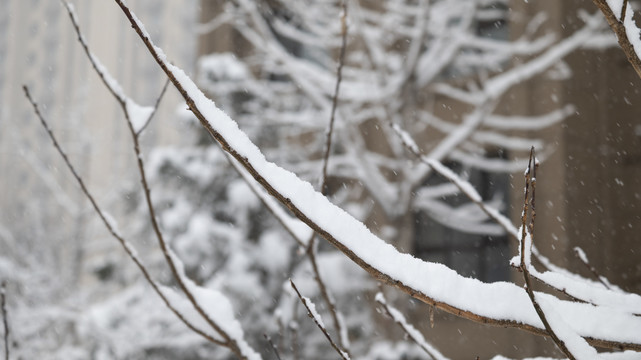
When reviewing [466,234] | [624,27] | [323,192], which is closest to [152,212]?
[323,192]

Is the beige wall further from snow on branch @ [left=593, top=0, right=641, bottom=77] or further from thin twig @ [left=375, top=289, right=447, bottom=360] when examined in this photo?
snow on branch @ [left=593, top=0, right=641, bottom=77]

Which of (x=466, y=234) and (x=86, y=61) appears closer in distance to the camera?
(x=466, y=234)

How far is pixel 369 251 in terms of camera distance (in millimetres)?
853

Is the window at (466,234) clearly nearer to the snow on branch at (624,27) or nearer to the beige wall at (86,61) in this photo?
the snow on branch at (624,27)

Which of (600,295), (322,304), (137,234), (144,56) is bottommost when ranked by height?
(144,56)

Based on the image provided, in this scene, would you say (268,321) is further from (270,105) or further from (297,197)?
(297,197)

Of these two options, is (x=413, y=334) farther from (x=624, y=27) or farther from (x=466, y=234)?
(x=466, y=234)

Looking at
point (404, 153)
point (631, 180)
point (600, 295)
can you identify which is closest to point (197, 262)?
point (404, 153)

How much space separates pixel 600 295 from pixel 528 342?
5.83m

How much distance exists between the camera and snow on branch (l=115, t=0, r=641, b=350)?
82 cm

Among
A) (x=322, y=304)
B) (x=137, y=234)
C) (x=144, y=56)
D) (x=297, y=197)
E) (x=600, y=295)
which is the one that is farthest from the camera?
(x=144, y=56)

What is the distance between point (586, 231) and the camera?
614 cm

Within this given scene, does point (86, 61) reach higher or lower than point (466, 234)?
lower

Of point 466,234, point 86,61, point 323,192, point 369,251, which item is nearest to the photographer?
point 369,251
